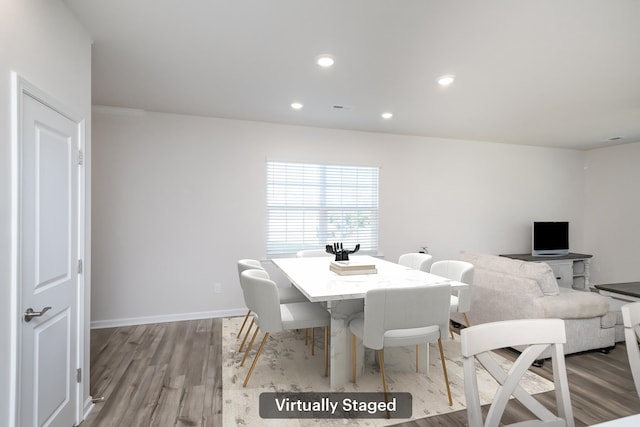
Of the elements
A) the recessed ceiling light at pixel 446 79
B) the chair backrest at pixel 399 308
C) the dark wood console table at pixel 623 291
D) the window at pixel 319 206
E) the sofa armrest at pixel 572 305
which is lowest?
the sofa armrest at pixel 572 305

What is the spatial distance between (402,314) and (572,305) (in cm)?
196

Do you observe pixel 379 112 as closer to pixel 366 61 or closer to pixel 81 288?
pixel 366 61

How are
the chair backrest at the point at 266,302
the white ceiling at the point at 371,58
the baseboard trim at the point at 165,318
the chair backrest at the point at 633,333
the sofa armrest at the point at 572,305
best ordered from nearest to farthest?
the chair backrest at the point at 633,333, the white ceiling at the point at 371,58, the chair backrest at the point at 266,302, the sofa armrest at the point at 572,305, the baseboard trim at the point at 165,318

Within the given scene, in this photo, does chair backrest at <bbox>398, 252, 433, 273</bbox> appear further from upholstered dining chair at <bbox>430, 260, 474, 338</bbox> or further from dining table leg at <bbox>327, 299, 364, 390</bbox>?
dining table leg at <bbox>327, 299, 364, 390</bbox>

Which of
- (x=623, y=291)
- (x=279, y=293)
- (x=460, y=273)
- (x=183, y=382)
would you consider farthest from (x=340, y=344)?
(x=623, y=291)

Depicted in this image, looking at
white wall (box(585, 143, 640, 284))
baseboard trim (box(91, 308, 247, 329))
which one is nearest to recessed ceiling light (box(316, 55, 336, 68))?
baseboard trim (box(91, 308, 247, 329))

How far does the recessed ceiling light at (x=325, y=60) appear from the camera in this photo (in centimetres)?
255

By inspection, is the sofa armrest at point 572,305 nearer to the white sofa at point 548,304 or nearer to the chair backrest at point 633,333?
the white sofa at point 548,304

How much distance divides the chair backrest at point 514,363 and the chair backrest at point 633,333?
352 millimetres

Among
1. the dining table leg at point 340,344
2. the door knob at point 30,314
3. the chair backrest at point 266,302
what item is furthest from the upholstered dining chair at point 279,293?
the door knob at point 30,314

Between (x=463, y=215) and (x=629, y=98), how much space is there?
2.55 meters

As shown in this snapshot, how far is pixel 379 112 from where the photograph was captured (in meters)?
4.00

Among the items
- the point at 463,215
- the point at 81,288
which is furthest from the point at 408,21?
the point at 463,215

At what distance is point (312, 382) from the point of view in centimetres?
267
